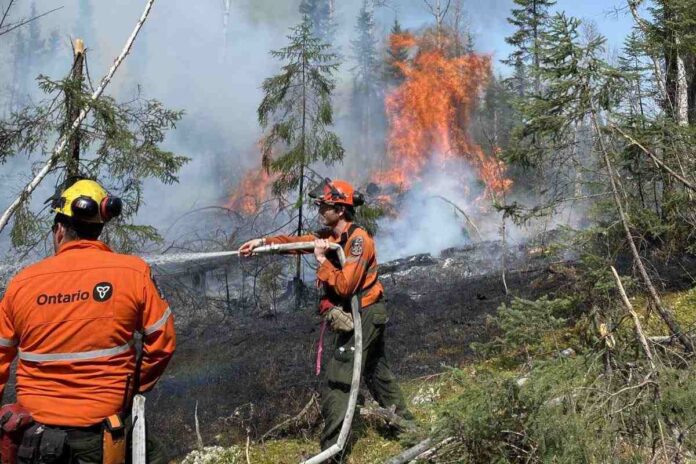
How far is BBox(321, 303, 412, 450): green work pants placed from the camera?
4.30m

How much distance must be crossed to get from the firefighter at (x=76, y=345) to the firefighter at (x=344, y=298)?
1820 mm

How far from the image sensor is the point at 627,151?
262 inches

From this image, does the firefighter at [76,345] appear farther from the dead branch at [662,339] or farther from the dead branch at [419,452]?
the dead branch at [662,339]

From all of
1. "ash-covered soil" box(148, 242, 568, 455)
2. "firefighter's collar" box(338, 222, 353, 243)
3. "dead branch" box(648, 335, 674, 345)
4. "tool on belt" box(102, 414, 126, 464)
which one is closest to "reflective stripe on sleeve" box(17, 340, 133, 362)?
"tool on belt" box(102, 414, 126, 464)

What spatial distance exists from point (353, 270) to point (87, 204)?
217 cm

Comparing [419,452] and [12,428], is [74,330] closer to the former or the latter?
[12,428]

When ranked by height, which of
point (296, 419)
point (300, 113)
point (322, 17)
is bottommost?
point (296, 419)

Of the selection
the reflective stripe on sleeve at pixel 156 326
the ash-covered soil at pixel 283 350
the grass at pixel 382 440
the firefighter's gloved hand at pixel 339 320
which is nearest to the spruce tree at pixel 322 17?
the ash-covered soil at pixel 283 350

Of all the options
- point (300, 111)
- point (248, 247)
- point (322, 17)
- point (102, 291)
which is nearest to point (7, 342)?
point (102, 291)

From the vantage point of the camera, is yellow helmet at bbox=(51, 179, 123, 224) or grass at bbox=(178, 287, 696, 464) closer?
yellow helmet at bbox=(51, 179, 123, 224)

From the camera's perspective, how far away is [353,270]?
14.0ft

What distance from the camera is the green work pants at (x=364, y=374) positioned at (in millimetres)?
4305

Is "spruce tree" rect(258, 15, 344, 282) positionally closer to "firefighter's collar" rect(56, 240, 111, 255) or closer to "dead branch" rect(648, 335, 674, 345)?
"dead branch" rect(648, 335, 674, 345)

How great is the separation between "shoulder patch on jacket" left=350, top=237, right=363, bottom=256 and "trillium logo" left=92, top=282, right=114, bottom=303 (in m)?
2.18
